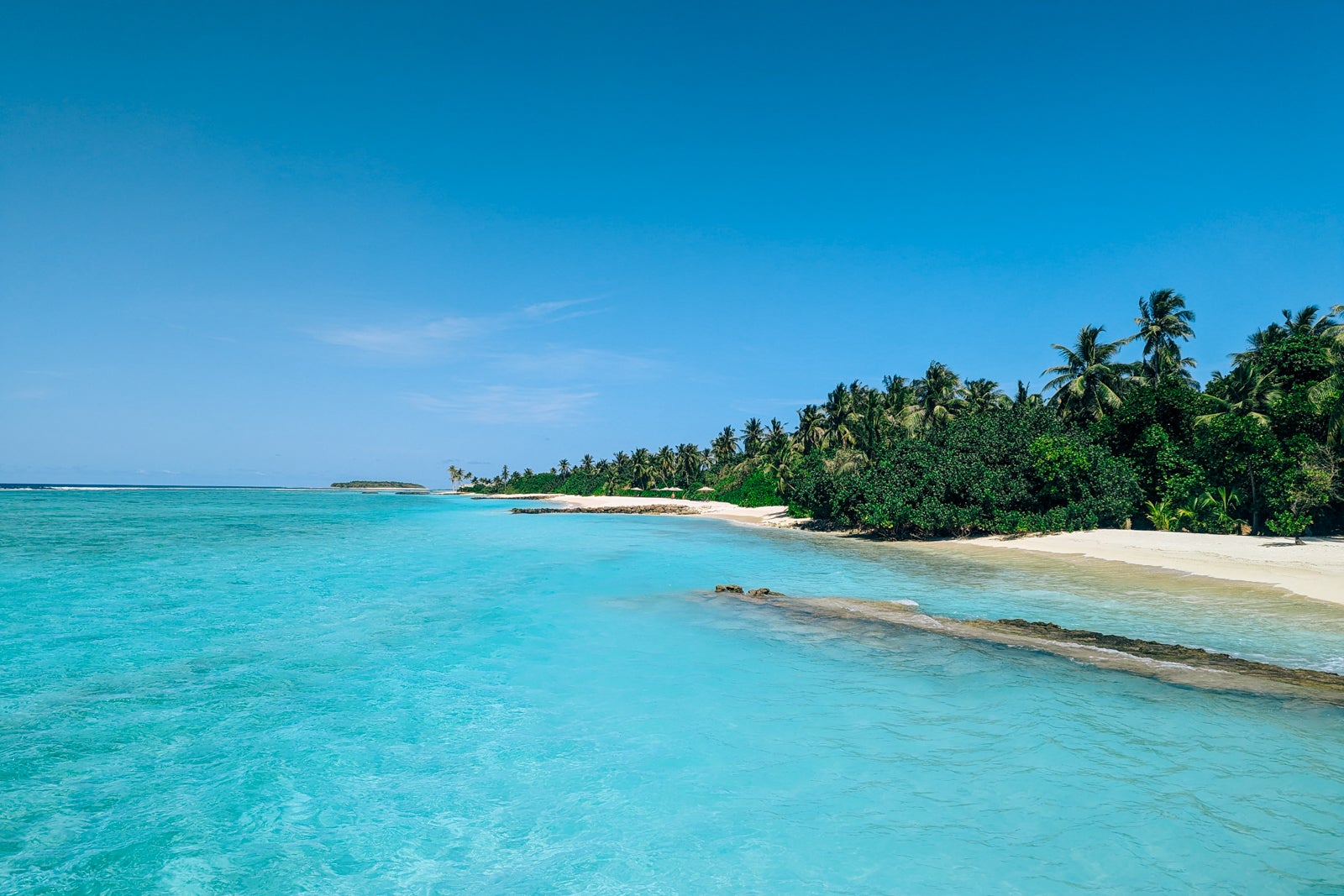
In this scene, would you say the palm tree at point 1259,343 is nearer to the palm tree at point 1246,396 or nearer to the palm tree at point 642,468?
the palm tree at point 1246,396

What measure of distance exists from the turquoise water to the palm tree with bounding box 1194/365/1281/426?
1529 cm

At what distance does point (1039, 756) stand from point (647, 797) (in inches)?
176

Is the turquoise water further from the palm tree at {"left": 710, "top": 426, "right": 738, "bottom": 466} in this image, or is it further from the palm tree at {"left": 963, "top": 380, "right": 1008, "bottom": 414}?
the palm tree at {"left": 710, "top": 426, "right": 738, "bottom": 466}

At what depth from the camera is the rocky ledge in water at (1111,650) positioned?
930 centimetres

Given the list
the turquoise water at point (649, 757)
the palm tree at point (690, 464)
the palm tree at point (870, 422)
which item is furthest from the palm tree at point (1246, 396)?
the palm tree at point (690, 464)

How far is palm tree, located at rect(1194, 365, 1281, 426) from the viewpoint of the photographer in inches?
1061

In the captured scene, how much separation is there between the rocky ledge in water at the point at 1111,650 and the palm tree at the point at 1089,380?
105 ft

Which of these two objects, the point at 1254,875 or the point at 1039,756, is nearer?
the point at 1254,875

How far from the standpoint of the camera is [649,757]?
7.73 meters

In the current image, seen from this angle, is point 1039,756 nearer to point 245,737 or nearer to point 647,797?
point 647,797

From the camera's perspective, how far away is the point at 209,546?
34.2 meters

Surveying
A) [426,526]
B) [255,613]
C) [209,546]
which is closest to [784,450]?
[426,526]

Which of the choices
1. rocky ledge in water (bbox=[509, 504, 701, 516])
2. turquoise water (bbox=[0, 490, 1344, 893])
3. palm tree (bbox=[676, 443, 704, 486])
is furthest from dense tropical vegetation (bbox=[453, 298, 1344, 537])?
palm tree (bbox=[676, 443, 704, 486])

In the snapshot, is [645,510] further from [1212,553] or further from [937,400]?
[1212,553]
